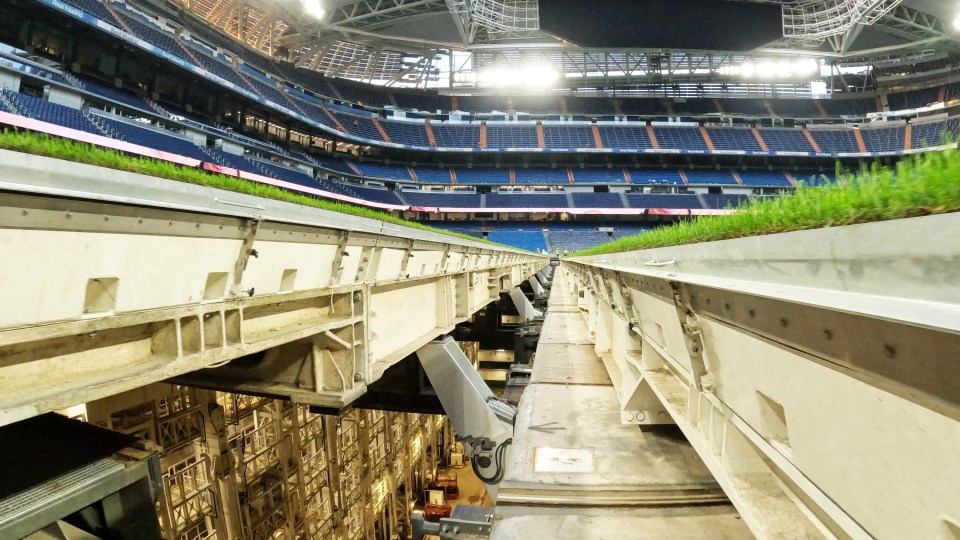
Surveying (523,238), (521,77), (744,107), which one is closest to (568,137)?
(521,77)

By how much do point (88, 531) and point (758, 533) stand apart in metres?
2.47

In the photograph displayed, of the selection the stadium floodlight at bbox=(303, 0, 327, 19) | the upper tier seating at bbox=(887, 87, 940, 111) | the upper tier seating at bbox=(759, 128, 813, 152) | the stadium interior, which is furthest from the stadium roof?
the upper tier seating at bbox=(759, 128, 813, 152)

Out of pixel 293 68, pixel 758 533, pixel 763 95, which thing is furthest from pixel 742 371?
pixel 763 95

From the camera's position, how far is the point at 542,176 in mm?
35531

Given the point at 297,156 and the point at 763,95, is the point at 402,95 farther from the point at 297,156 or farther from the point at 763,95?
the point at 763,95

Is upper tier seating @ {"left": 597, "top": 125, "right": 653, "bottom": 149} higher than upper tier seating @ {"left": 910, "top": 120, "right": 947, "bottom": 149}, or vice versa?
upper tier seating @ {"left": 597, "top": 125, "right": 653, "bottom": 149}

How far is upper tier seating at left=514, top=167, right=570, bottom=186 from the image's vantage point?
34781 millimetres

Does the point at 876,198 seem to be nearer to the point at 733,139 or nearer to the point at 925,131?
the point at 733,139

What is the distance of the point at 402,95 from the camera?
38.2 meters

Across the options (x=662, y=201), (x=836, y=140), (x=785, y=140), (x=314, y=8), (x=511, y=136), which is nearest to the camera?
(x=314, y=8)

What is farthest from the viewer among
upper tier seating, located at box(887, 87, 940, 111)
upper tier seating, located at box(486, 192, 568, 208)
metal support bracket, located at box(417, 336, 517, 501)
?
upper tier seating, located at box(887, 87, 940, 111)

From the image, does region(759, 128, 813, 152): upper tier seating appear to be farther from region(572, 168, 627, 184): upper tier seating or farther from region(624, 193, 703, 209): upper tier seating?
region(572, 168, 627, 184): upper tier seating

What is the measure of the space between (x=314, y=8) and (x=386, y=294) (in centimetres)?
2768

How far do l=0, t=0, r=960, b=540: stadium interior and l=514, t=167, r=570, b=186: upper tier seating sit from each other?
608mm
